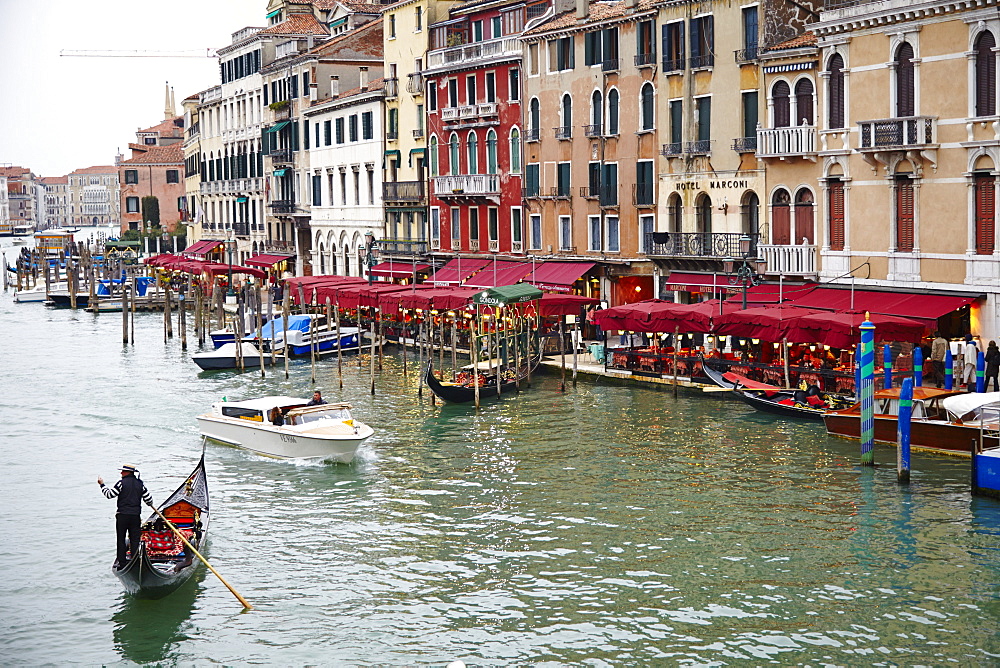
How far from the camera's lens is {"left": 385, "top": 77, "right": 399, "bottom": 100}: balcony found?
6178 cm

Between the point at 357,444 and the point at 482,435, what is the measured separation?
4429 millimetres

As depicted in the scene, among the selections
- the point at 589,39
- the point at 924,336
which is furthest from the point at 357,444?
the point at 589,39

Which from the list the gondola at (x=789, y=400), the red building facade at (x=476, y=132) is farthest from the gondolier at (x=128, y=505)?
the red building facade at (x=476, y=132)

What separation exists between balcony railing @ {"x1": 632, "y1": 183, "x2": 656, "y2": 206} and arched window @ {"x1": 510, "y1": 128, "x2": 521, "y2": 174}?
754 centimetres

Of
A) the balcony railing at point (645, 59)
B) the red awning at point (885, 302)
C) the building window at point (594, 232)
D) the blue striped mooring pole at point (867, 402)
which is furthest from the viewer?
the building window at point (594, 232)

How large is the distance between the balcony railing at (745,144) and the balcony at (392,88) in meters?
24.3

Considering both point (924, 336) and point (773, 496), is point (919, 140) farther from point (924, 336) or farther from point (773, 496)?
point (773, 496)

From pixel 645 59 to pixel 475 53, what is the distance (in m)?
11.6

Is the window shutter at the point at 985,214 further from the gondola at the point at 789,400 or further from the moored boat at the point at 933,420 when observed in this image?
the moored boat at the point at 933,420

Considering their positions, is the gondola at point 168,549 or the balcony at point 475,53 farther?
the balcony at point 475,53

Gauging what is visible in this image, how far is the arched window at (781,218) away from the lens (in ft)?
131

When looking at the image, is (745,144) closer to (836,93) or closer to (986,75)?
(836,93)

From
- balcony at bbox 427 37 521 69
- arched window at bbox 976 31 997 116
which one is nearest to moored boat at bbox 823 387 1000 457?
arched window at bbox 976 31 997 116

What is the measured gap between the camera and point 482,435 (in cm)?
3294
